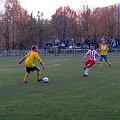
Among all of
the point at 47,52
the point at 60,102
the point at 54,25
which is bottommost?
the point at 60,102

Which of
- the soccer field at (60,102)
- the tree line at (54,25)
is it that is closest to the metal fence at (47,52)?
the tree line at (54,25)

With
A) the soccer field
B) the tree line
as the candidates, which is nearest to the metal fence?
the tree line

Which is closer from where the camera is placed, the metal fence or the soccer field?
the soccer field

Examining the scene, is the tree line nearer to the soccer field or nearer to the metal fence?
the metal fence

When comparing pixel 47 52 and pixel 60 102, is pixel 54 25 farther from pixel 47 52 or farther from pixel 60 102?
pixel 60 102

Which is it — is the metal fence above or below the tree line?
below

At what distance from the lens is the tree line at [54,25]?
78250mm

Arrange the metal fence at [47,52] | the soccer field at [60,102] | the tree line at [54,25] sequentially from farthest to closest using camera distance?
the tree line at [54,25] < the metal fence at [47,52] < the soccer field at [60,102]

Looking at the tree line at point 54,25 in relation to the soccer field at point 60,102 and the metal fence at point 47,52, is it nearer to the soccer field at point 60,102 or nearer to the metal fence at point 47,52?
the metal fence at point 47,52

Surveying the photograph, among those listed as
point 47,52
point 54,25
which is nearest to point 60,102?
point 47,52

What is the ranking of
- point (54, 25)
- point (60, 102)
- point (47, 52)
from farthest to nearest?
point (54, 25)
point (47, 52)
point (60, 102)

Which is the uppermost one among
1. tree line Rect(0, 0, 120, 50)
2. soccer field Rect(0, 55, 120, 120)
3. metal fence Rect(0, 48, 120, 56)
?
tree line Rect(0, 0, 120, 50)

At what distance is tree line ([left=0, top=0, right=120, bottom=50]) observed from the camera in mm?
78250

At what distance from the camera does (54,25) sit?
90.2m
